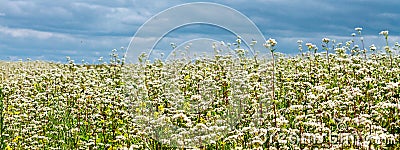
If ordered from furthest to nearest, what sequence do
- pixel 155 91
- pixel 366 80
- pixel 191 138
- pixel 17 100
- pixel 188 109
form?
pixel 17 100 < pixel 155 91 < pixel 188 109 < pixel 366 80 < pixel 191 138

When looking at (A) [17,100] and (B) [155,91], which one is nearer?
(B) [155,91]

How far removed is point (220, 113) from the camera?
10727mm

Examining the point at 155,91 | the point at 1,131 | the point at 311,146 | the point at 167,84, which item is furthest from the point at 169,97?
the point at 311,146

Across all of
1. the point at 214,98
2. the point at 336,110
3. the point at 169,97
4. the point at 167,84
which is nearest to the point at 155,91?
the point at 169,97

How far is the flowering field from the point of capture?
289 inches

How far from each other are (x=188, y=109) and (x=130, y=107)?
56.5 inches

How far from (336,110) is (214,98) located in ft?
13.8

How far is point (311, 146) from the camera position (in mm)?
7031

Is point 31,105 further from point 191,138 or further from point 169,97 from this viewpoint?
point 191,138

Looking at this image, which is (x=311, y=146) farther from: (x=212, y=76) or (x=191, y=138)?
(x=212, y=76)

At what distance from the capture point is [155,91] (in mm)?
11523

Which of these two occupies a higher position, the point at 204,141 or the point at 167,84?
the point at 167,84

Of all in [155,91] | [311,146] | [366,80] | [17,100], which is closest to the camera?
[311,146]

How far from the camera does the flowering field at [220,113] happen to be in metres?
7.33
